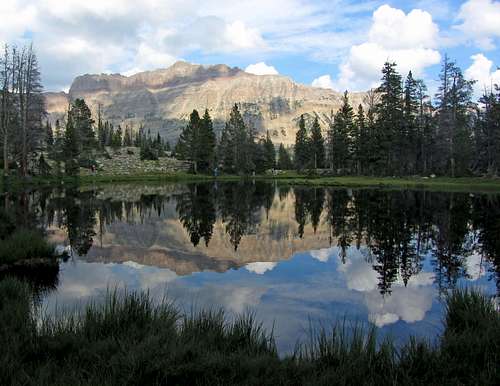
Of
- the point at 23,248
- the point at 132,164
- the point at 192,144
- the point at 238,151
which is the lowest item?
the point at 23,248

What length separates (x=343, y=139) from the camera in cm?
9162

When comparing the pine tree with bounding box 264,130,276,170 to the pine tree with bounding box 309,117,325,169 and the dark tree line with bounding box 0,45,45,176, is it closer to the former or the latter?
the pine tree with bounding box 309,117,325,169

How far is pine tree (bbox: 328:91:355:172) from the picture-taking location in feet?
300

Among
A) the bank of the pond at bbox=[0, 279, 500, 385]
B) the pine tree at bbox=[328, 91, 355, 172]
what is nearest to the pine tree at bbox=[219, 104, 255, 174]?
the pine tree at bbox=[328, 91, 355, 172]

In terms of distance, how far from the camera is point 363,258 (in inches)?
675

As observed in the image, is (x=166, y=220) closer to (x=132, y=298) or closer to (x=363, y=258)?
(x=363, y=258)

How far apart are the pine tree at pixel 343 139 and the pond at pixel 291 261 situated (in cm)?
5967

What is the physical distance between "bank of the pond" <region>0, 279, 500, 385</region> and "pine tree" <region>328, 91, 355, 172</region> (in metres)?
84.5

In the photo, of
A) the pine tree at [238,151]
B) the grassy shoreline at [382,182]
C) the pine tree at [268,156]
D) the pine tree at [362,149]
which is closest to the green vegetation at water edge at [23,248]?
the grassy shoreline at [382,182]

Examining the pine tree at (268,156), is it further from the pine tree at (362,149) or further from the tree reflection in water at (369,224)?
the tree reflection in water at (369,224)

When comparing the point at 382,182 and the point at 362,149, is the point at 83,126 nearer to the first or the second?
the point at 362,149

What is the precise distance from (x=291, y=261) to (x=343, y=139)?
253 ft

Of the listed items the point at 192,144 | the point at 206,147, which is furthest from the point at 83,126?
the point at 206,147

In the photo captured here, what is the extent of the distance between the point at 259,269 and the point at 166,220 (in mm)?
14974
